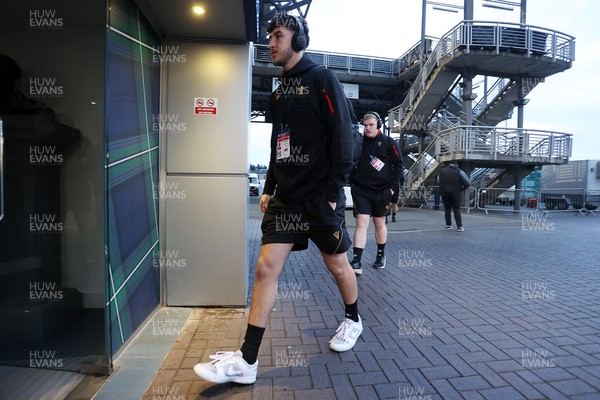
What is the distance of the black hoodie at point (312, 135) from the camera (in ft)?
7.86

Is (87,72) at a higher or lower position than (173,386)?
higher

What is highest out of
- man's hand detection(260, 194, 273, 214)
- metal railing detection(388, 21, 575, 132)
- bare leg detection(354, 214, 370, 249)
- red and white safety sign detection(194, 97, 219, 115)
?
metal railing detection(388, 21, 575, 132)

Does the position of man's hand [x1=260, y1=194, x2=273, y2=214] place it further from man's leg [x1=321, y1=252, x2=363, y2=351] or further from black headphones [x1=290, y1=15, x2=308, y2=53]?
black headphones [x1=290, y1=15, x2=308, y2=53]

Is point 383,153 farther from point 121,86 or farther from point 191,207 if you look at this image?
point 121,86

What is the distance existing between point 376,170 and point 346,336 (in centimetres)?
263

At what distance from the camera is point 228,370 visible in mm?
2258

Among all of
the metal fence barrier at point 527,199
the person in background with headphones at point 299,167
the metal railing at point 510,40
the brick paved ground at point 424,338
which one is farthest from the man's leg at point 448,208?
the metal railing at point 510,40

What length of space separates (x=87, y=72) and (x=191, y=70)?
102cm

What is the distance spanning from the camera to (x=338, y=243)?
2.55 m

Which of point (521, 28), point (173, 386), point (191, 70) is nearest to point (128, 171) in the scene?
point (191, 70)

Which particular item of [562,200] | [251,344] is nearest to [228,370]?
[251,344]

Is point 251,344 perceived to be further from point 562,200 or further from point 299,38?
point 562,200

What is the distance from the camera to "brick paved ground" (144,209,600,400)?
2299 millimetres

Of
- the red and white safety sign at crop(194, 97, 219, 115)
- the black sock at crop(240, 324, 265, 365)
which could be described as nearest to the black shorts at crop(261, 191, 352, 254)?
the black sock at crop(240, 324, 265, 365)
